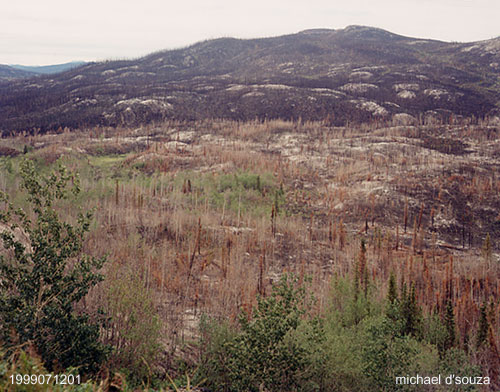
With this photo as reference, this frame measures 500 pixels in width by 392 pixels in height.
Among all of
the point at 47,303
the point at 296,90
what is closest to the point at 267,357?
the point at 47,303

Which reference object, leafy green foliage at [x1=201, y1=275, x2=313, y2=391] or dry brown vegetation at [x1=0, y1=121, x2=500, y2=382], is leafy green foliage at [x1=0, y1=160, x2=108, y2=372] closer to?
dry brown vegetation at [x1=0, y1=121, x2=500, y2=382]

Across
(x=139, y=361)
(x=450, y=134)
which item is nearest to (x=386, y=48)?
(x=450, y=134)

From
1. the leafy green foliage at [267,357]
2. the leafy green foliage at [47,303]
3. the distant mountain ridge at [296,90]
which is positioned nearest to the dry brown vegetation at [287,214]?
the leafy green foliage at [47,303]

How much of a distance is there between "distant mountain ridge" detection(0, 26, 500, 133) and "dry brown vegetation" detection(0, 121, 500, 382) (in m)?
10.1

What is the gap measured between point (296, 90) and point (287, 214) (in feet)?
99.0

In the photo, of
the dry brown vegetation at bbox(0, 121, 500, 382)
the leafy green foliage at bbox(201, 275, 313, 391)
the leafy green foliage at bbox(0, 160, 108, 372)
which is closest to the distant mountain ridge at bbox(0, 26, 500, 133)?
the dry brown vegetation at bbox(0, 121, 500, 382)

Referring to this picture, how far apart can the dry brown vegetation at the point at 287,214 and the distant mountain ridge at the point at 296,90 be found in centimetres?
1010

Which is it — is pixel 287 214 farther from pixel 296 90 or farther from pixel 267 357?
pixel 296 90

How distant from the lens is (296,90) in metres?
39.6

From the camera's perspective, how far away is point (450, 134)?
78.7 ft

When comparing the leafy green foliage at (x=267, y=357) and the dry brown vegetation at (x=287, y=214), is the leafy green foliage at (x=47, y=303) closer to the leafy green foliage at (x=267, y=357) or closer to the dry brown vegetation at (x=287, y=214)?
the dry brown vegetation at (x=287, y=214)

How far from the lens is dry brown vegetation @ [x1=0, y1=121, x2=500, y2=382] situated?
689 centimetres

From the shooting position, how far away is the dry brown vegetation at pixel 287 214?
22.6 ft

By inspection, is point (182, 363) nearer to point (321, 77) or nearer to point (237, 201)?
point (237, 201)
